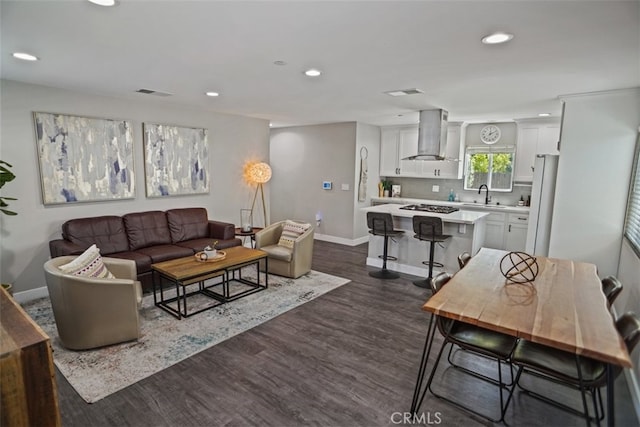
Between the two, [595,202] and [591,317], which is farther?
[595,202]

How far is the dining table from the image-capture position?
161 cm

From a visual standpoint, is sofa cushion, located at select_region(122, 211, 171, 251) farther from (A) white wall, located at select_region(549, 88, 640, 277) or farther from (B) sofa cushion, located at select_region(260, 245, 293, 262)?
(A) white wall, located at select_region(549, 88, 640, 277)

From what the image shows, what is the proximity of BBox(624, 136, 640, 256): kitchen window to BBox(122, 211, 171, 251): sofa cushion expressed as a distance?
17.7 feet

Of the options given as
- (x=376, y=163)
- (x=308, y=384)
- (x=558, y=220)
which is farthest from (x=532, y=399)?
(x=376, y=163)

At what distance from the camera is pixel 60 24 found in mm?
2137

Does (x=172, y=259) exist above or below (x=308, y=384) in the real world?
above

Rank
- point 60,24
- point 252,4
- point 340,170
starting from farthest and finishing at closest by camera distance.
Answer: point 340,170 < point 60,24 < point 252,4

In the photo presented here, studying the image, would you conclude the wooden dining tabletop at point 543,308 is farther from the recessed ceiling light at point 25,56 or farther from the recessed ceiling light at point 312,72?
the recessed ceiling light at point 25,56

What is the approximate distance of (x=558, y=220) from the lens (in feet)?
13.0

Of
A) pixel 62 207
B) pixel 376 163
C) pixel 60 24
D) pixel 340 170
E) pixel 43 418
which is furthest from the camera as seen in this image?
pixel 376 163

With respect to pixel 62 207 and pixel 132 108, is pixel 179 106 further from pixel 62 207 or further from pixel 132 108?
pixel 62 207

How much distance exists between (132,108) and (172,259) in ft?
7.49

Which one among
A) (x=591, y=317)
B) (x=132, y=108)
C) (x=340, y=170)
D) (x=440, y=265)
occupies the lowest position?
(x=440, y=265)

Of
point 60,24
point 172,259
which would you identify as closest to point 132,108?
point 172,259
